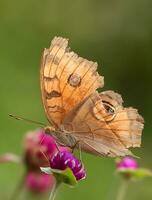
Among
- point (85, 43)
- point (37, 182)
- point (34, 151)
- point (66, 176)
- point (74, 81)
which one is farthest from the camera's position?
point (85, 43)

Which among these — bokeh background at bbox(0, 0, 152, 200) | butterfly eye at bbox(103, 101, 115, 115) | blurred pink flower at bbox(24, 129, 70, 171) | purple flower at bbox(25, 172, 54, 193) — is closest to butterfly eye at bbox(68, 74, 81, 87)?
butterfly eye at bbox(103, 101, 115, 115)

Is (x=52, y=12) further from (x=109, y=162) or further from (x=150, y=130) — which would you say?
(x=109, y=162)

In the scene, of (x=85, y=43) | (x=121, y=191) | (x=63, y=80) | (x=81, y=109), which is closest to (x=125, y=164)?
(x=121, y=191)

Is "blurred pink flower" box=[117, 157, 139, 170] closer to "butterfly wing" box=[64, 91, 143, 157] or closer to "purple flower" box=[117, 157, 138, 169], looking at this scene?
"purple flower" box=[117, 157, 138, 169]

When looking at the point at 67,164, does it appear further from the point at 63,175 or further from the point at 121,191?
the point at 121,191

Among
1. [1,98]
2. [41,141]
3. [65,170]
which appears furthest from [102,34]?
[65,170]

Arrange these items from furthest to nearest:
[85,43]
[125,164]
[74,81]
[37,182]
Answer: [85,43] → [37,182] → [125,164] → [74,81]
